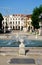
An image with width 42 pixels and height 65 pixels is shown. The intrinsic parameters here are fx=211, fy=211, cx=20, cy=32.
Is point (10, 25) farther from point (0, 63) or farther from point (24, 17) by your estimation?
point (0, 63)

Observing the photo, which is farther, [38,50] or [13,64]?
[38,50]

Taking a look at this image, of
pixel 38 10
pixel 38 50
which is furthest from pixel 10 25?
pixel 38 50

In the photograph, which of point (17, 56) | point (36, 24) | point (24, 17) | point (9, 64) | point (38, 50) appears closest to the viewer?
point (9, 64)

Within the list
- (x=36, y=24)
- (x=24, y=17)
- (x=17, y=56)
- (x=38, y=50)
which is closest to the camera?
(x=17, y=56)

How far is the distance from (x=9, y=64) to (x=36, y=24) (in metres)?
56.4

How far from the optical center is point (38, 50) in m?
16.3

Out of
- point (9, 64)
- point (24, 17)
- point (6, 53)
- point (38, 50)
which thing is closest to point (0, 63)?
point (9, 64)

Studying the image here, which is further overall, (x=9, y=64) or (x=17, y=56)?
(x=17, y=56)

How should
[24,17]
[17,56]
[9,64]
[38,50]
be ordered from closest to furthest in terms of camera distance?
Result: 1. [9,64]
2. [17,56]
3. [38,50]
4. [24,17]

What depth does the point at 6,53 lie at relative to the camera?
15.4 meters

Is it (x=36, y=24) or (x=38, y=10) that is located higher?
(x=38, y=10)

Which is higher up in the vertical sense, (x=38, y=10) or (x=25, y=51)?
(x=38, y=10)

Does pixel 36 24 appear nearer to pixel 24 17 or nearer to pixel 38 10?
pixel 38 10

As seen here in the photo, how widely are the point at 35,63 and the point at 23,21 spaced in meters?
148
